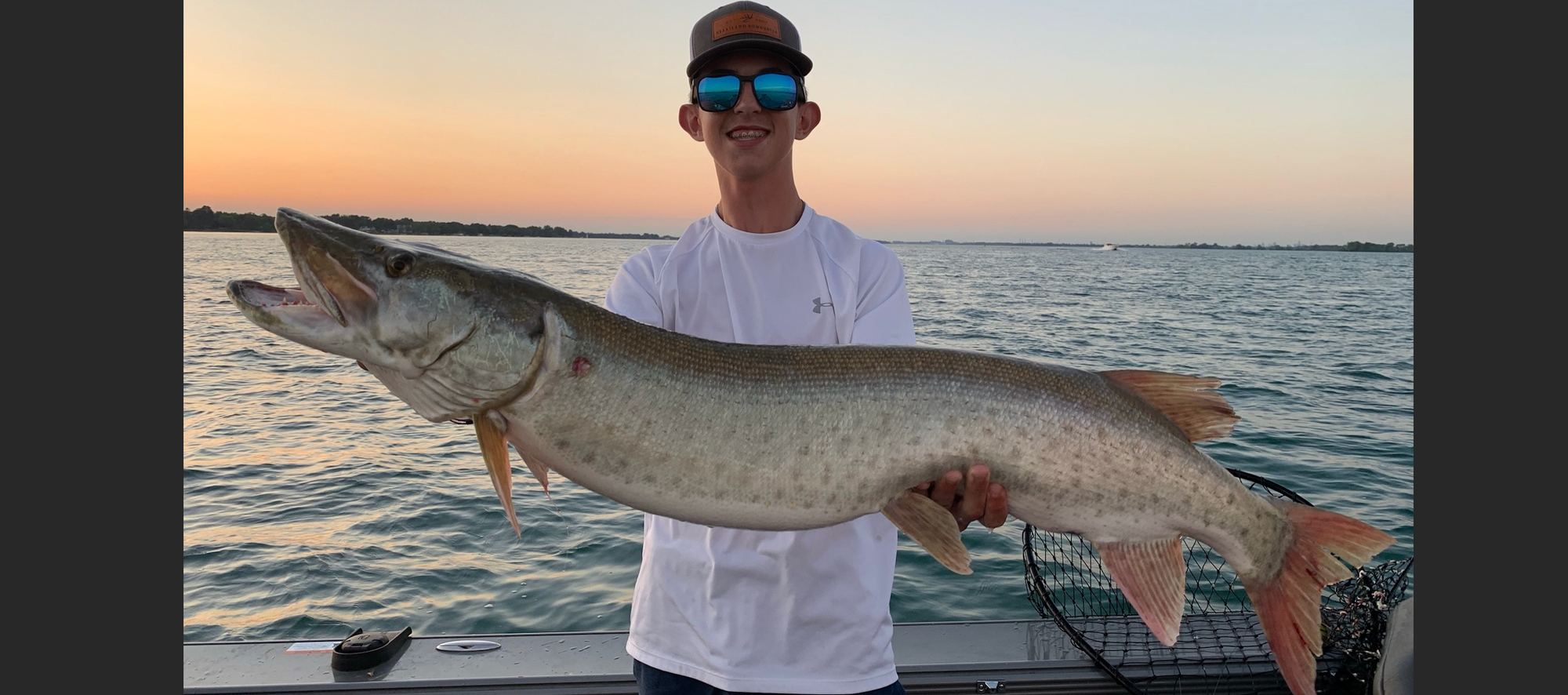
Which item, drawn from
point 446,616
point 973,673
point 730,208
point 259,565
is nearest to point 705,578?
point 730,208

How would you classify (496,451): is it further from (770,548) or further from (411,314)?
(770,548)

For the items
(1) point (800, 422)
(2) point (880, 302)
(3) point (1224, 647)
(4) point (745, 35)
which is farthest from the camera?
(3) point (1224, 647)

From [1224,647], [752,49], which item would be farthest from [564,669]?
[1224,647]

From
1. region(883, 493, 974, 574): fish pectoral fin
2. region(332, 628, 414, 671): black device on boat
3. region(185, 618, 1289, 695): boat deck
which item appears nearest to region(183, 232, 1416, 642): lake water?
region(883, 493, 974, 574): fish pectoral fin

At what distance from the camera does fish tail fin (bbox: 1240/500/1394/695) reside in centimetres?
264

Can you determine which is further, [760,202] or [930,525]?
[760,202]

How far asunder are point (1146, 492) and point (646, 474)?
1.46 metres

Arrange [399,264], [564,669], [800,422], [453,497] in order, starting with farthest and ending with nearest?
1. [453,497]
2. [564,669]
3. [800,422]
4. [399,264]

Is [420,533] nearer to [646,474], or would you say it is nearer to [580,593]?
[580,593]

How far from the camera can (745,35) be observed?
9.25ft

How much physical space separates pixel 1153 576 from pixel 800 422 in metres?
1.23

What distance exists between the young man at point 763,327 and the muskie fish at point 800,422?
0.62ft

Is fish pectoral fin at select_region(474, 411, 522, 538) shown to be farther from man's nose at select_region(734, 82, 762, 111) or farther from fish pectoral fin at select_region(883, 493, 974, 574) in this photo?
man's nose at select_region(734, 82, 762, 111)

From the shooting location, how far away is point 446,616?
7.05 m
